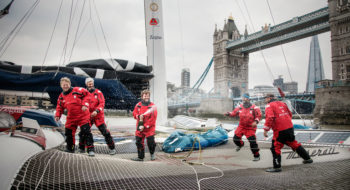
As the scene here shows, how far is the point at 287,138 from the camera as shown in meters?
3.01

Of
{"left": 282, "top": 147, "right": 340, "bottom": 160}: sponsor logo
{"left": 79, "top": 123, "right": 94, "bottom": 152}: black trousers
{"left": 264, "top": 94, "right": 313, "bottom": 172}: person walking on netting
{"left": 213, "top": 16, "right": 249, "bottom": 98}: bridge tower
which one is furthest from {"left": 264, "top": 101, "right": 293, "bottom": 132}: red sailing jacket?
{"left": 213, "top": 16, "right": 249, "bottom": 98}: bridge tower

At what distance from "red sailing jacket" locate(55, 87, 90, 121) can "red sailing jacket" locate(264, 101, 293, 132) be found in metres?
2.71

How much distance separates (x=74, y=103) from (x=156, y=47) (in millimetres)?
2899

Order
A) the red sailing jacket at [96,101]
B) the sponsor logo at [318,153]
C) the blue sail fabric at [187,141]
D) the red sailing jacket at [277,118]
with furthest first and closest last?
the blue sail fabric at [187,141] < the sponsor logo at [318,153] < the red sailing jacket at [96,101] < the red sailing jacket at [277,118]

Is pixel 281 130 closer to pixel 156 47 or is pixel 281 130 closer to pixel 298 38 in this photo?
pixel 156 47

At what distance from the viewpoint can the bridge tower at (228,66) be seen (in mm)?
58781

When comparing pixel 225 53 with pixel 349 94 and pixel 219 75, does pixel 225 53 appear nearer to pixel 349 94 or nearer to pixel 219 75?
pixel 219 75

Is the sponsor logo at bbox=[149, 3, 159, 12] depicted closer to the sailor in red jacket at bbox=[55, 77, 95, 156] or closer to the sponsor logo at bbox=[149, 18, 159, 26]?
the sponsor logo at bbox=[149, 18, 159, 26]

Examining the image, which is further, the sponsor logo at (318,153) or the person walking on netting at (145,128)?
the sponsor logo at (318,153)

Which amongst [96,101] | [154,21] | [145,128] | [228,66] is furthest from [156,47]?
[228,66]

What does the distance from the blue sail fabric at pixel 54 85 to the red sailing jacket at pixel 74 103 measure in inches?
34.6

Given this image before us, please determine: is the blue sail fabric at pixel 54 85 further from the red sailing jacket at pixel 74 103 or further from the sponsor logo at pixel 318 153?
the sponsor logo at pixel 318 153

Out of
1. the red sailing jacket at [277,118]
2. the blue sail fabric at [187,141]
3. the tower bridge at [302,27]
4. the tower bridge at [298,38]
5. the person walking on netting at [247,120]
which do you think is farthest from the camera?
the tower bridge at [302,27]

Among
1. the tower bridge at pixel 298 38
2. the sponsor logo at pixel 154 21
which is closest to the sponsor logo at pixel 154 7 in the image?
the sponsor logo at pixel 154 21
